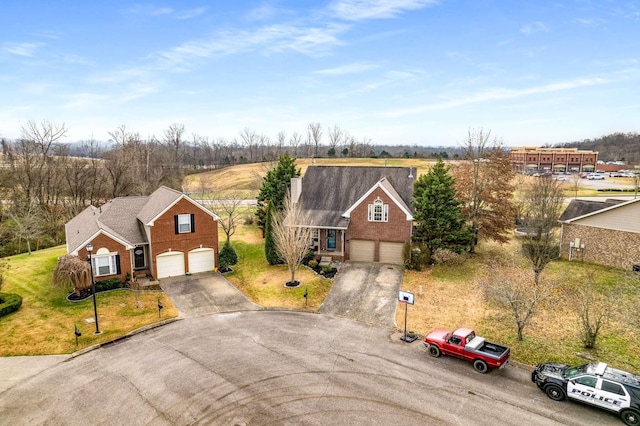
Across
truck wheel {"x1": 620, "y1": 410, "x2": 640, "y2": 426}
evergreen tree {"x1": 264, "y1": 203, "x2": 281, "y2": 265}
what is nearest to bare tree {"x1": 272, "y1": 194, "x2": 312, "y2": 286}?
evergreen tree {"x1": 264, "y1": 203, "x2": 281, "y2": 265}

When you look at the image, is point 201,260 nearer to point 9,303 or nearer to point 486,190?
point 9,303

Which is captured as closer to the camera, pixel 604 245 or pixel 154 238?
pixel 154 238

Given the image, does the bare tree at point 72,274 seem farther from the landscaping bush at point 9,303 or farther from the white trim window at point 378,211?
the white trim window at point 378,211

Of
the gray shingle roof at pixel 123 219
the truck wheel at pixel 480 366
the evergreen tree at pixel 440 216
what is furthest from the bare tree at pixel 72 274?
the evergreen tree at pixel 440 216

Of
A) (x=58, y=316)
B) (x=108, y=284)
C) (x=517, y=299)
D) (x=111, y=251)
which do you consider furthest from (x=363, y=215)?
(x=58, y=316)

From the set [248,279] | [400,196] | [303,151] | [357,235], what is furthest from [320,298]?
[303,151]

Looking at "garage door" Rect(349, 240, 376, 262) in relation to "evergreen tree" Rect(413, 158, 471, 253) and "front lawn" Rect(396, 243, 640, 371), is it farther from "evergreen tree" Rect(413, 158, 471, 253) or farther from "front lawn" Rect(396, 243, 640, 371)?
"front lawn" Rect(396, 243, 640, 371)
